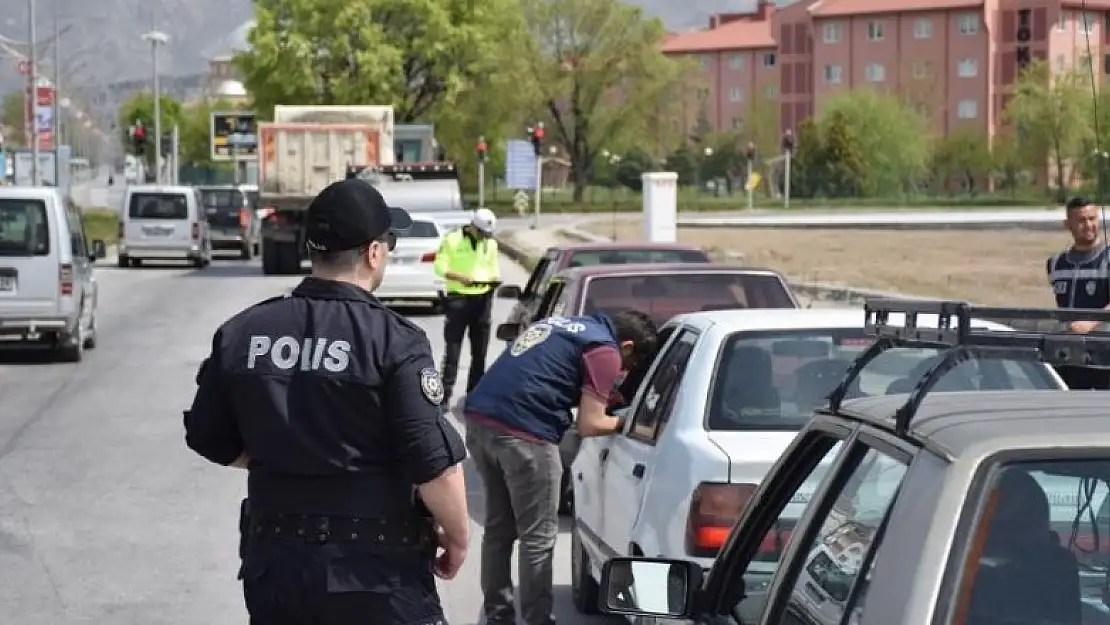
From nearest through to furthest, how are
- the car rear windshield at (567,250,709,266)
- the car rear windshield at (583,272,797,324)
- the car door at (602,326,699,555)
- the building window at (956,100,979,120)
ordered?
the car door at (602,326,699,555)
the car rear windshield at (583,272,797,324)
the car rear windshield at (567,250,709,266)
the building window at (956,100,979,120)

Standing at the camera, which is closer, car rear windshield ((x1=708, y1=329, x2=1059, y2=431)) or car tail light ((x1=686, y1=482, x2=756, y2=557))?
car tail light ((x1=686, y1=482, x2=756, y2=557))

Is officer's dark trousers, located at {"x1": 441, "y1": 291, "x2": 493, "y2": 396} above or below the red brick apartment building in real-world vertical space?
below

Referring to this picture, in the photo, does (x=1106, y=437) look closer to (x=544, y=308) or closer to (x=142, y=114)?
(x=544, y=308)

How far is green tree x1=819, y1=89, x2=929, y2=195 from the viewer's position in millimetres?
100875

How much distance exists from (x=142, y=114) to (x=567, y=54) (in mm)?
62243

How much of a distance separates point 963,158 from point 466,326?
89.2 meters

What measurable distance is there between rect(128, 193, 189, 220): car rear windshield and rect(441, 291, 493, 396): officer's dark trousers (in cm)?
2462

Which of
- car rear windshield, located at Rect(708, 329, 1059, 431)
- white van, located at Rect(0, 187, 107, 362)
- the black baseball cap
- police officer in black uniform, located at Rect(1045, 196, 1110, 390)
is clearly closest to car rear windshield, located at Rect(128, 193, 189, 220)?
white van, located at Rect(0, 187, 107, 362)

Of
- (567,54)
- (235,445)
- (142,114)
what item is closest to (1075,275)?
(235,445)

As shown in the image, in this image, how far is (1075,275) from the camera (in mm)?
10508

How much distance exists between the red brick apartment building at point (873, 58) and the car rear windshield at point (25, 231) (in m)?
79.3

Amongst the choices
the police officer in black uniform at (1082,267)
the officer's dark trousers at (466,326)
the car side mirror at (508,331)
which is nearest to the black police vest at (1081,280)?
the police officer in black uniform at (1082,267)

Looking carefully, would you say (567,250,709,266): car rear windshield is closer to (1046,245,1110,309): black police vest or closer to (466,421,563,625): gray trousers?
(1046,245,1110,309): black police vest

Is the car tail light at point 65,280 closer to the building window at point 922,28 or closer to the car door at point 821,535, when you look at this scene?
the car door at point 821,535
